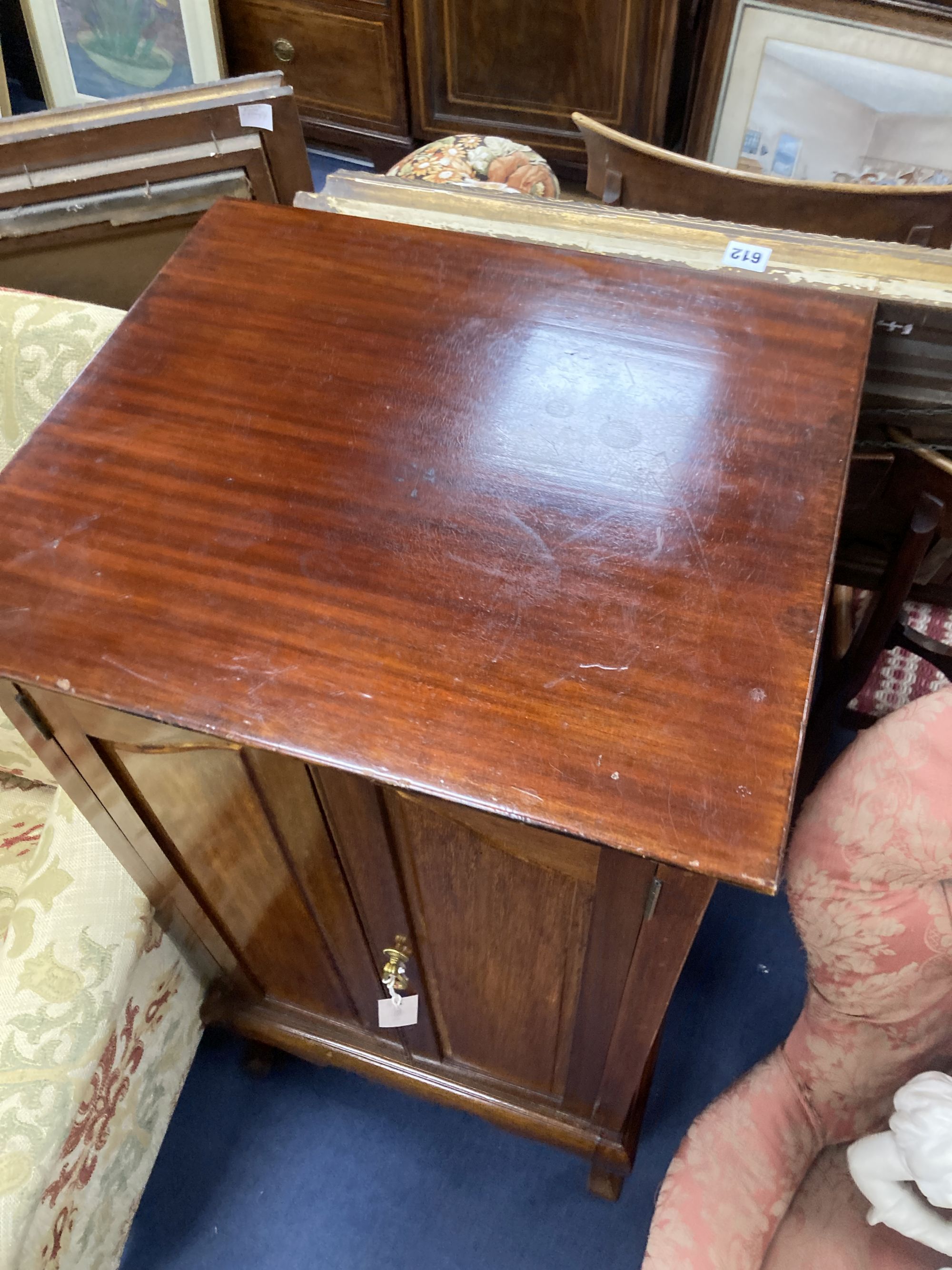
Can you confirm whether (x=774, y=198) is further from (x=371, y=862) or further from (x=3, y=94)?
(x=3, y=94)

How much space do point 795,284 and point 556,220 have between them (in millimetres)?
194

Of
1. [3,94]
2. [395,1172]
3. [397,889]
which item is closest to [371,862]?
[397,889]

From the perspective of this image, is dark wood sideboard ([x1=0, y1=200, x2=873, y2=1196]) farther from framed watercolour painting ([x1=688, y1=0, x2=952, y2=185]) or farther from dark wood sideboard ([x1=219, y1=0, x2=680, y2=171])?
dark wood sideboard ([x1=219, y1=0, x2=680, y2=171])

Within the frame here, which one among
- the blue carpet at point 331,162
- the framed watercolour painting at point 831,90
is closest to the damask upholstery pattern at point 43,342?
the framed watercolour painting at point 831,90

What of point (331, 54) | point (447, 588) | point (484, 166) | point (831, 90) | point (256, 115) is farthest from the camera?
point (331, 54)

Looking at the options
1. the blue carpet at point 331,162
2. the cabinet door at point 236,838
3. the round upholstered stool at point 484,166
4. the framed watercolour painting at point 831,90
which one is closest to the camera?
the cabinet door at point 236,838

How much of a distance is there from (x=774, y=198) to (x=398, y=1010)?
938 millimetres

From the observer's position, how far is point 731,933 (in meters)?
1.28

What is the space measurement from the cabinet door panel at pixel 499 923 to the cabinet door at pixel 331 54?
1.94m

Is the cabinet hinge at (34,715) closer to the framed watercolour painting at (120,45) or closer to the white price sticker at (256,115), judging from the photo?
the white price sticker at (256,115)

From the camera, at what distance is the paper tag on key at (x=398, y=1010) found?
33.4 inches

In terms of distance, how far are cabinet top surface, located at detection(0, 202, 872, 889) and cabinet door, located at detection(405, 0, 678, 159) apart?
1.47m

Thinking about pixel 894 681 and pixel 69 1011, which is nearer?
pixel 69 1011

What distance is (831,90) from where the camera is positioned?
1698 mm
